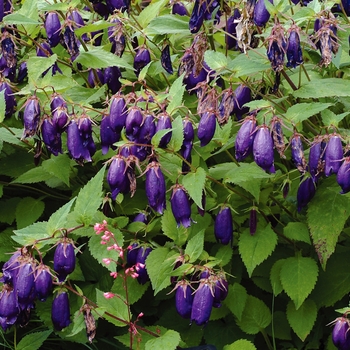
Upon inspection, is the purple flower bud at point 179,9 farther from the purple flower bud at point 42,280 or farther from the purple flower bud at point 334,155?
the purple flower bud at point 42,280

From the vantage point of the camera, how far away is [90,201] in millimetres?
2277

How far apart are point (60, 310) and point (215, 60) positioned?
104cm

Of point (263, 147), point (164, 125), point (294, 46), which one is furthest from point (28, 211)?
Result: point (294, 46)

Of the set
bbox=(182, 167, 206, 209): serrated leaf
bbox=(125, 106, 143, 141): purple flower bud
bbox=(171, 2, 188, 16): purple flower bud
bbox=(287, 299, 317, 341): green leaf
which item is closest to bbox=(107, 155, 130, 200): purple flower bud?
bbox=(125, 106, 143, 141): purple flower bud

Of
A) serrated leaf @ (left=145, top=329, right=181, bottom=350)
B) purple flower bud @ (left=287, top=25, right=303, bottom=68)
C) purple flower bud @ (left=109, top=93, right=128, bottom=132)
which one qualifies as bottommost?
serrated leaf @ (left=145, top=329, right=181, bottom=350)

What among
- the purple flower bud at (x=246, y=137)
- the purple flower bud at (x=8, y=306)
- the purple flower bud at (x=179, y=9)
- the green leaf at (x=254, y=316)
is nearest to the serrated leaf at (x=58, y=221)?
the purple flower bud at (x=8, y=306)

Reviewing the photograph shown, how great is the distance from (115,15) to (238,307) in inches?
49.4

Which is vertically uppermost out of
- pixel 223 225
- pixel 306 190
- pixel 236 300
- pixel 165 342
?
pixel 306 190

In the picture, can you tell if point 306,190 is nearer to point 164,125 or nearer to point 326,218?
point 326,218

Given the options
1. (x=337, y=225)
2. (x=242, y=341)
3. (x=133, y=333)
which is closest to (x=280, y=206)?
(x=337, y=225)

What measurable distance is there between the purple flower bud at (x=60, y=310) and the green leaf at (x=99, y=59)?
934 millimetres

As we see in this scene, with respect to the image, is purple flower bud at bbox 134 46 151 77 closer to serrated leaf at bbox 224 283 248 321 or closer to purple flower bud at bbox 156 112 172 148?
purple flower bud at bbox 156 112 172 148

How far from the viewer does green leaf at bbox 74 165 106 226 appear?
88.9 inches

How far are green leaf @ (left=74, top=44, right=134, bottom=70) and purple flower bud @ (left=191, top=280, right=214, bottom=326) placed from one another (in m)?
0.96
